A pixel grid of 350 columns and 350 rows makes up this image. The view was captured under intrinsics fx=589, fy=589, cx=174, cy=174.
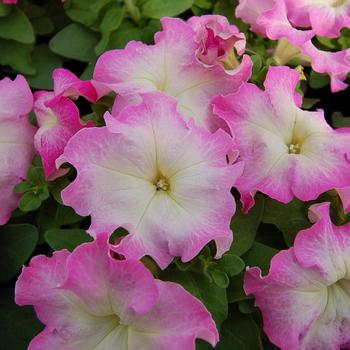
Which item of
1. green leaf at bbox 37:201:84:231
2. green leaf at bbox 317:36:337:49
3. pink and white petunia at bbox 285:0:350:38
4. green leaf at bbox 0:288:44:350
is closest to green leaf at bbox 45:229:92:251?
green leaf at bbox 37:201:84:231

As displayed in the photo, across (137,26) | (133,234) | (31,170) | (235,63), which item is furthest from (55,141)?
(137,26)

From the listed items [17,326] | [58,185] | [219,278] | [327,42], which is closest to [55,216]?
[58,185]

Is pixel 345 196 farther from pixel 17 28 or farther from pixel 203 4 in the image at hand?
pixel 17 28

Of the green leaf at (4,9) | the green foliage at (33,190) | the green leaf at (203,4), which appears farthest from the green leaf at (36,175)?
the green leaf at (203,4)

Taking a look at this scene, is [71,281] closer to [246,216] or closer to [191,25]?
[246,216]

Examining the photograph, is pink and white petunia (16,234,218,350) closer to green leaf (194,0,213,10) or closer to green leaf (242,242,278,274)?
green leaf (242,242,278,274)

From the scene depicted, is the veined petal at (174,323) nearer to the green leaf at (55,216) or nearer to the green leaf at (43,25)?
the green leaf at (55,216)
